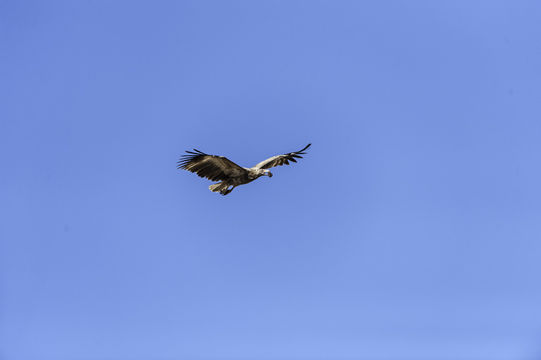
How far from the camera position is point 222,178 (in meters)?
34.7

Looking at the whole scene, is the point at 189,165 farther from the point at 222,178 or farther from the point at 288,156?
the point at 288,156

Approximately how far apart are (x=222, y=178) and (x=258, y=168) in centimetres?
169

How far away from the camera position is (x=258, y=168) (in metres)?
35.1

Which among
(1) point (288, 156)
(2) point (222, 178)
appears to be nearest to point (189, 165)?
(2) point (222, 178)

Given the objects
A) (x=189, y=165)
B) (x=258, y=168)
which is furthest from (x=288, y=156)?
(x=189, y=165)

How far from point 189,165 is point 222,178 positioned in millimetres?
1643

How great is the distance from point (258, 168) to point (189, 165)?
3.16 m

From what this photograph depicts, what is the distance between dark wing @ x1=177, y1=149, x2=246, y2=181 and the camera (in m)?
33.8

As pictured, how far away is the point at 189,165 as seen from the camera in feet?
112

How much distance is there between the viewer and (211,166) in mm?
34188

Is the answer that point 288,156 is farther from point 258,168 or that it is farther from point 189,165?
point 189,165

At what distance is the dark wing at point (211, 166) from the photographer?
1330 inches
